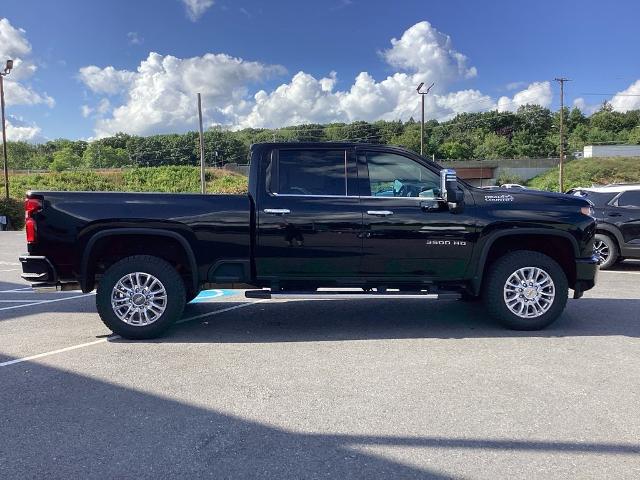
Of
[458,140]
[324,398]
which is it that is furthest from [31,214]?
[458,140]

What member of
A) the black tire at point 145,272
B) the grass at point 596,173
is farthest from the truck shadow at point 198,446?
the grass at point 596,173

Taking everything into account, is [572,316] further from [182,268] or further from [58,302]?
[58,302]

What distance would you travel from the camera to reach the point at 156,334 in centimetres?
563

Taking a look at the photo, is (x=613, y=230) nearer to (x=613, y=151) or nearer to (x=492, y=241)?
(x=492, y=241)

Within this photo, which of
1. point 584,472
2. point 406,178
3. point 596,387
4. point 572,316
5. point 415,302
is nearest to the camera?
point 584,472

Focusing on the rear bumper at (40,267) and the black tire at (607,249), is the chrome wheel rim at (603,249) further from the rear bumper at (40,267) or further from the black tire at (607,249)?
the rear bumper at (40,267)

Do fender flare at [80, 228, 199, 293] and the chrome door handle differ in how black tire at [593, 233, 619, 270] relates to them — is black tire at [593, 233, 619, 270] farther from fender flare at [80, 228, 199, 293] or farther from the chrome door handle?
fender flare at [80, 228, 199, 293]

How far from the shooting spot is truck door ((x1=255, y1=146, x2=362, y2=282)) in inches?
220

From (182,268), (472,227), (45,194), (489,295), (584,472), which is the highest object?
(45,194)

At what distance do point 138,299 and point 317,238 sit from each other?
6.68ft

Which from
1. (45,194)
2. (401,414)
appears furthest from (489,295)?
(45,194)

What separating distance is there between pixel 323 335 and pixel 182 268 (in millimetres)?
1798

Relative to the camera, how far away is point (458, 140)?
415 feet

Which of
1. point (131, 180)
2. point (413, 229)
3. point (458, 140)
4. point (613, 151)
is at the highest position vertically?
point (458, 140)
